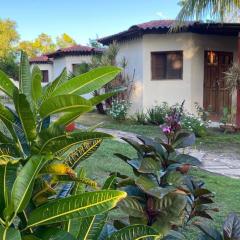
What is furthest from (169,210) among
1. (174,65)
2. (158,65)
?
(158,65)

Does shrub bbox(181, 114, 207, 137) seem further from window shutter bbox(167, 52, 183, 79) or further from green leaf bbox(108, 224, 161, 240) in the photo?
green leaf bbox(108, 224, 161, 240)

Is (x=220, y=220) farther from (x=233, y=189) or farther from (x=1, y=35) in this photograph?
(x=1, y=35)

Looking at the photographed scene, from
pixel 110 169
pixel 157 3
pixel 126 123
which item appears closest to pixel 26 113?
pixel 110 169

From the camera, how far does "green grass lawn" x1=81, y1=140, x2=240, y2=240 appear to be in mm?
4918

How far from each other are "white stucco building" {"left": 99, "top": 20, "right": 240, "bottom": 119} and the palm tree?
2933 mm

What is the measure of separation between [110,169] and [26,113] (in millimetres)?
5388

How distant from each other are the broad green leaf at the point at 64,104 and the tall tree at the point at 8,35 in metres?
43.3

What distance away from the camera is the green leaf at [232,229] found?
6.04 feet

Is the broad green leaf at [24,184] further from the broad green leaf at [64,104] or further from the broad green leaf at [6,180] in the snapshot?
the broad green leaf at [64,104]

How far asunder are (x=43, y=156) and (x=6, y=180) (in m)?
0.16

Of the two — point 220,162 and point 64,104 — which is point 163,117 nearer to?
point 220,162

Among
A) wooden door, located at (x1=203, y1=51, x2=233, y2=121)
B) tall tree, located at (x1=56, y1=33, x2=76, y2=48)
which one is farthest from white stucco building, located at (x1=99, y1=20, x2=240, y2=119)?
tall tree, located at (x1=56, y1=33, x2=76, y2=48)

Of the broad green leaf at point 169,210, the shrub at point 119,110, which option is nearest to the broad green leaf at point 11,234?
the broad green leaf at point 169,210

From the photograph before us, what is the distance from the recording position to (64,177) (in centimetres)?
162
